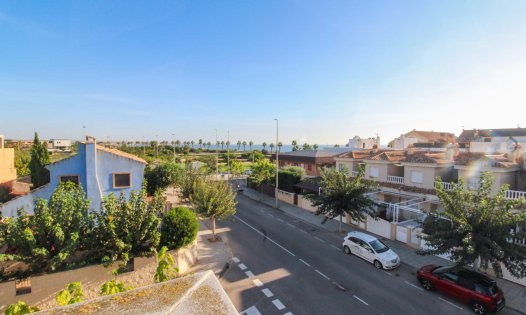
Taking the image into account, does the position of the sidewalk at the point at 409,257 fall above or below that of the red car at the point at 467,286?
below

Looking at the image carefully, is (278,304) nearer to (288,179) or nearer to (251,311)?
(251,311)

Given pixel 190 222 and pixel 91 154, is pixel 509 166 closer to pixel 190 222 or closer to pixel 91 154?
pixel 190 222

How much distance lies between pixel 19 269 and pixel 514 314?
72.8 feet

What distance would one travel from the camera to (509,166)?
2091 cm

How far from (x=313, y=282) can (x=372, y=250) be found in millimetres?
4656

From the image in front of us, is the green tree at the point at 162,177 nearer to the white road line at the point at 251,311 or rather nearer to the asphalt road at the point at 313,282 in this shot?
the asphalt road at the point at 313,282

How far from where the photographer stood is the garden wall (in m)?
11.7

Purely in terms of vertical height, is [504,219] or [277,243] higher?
[504,219]

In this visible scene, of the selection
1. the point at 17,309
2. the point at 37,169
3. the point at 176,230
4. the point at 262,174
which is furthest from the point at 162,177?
the point at 17,309

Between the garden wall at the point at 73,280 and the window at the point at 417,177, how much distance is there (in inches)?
888

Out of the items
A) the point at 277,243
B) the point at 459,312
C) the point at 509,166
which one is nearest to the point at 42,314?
the point at 459,312

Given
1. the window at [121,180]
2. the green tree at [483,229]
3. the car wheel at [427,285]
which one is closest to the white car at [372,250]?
the car wheel at [427,285]

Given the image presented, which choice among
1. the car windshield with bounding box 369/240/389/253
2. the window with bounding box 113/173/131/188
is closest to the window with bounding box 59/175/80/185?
the window with bounding box 113/173/131/188

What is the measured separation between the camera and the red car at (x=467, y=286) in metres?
12.4
